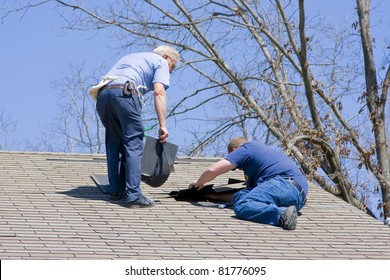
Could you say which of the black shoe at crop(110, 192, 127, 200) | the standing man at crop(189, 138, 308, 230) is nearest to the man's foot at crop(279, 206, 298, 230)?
the standing man at crop(189, 138, 308, 230)

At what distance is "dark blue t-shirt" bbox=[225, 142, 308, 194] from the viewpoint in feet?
31.8

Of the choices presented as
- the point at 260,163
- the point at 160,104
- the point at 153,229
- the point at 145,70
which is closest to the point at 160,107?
the point at 160,104

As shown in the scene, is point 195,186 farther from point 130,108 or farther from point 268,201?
point 130,108

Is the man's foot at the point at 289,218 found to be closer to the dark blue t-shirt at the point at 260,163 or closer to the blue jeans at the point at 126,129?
the dark blue t-shirt at the point at 260,163

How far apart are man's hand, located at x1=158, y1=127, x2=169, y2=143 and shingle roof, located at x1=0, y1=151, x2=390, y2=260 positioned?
2.16 ft

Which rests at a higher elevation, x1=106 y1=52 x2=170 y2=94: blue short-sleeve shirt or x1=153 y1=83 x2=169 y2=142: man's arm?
x1=106 y1=52 x2=170 y2=94: blue short-sleeve shirt

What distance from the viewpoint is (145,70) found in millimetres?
9758

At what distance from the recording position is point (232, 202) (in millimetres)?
10156

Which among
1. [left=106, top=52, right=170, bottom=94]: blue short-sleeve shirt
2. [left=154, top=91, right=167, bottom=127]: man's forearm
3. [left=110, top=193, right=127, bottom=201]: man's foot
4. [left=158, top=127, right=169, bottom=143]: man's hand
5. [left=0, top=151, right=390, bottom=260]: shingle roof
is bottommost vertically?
[left=0, top=151, right=390, bottom=260]: shingle roof

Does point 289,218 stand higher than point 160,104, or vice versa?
point 160,104

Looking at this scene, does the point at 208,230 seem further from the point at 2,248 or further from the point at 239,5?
the point at 239,5

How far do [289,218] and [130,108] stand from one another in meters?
1.76

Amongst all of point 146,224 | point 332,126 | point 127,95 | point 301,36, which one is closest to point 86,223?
point 146,224

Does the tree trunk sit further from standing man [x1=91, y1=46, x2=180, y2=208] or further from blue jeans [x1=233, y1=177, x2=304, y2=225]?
standing man [x1=91, y1=46, x2=180, y2=208]
